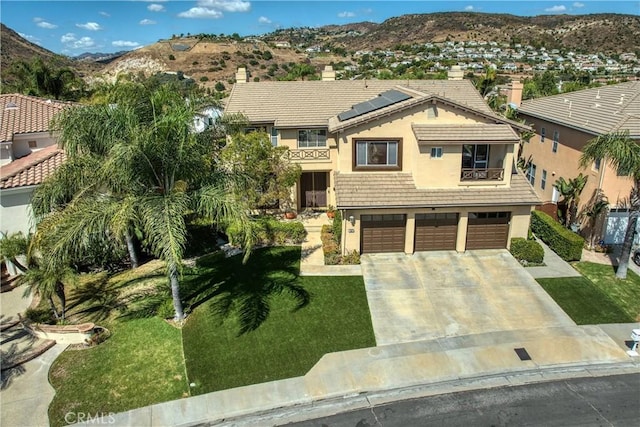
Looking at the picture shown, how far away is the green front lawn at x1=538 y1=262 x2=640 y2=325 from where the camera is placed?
16.4 meters

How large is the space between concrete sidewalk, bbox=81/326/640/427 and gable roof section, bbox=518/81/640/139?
10761 millimetres

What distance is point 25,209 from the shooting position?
1933 cm

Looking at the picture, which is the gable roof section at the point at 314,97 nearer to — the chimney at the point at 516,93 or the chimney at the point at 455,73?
the chimney at the point at 455,73

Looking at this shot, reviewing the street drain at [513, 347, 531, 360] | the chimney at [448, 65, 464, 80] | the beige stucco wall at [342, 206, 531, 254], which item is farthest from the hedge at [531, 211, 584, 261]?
the chimney at [448, 65, 464, 80]

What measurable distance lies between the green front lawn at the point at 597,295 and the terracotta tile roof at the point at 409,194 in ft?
12.5

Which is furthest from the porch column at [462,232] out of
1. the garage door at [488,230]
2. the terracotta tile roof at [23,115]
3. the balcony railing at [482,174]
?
the terracotta tile roof at [23,115]

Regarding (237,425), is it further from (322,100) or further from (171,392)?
(322,100)

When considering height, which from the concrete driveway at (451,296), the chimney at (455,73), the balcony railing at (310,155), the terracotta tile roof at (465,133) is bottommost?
the concrete driveway at (451,296)

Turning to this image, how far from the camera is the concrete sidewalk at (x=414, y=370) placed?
12461 mm

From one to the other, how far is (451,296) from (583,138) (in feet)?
39.5

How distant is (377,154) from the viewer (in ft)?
71.0

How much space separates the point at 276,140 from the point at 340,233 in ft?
25.9

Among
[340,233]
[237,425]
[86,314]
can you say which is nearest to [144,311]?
[86,314]

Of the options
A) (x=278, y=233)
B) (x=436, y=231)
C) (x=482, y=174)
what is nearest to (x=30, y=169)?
(x=278, y=233)
